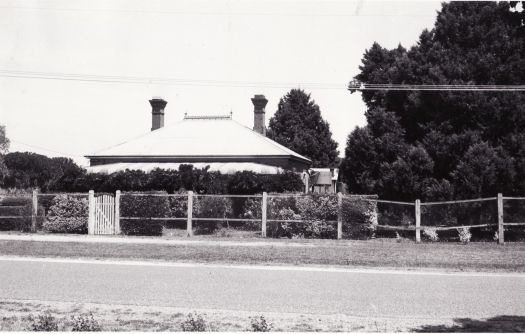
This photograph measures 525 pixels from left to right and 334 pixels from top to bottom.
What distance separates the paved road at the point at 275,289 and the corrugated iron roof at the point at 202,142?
56.8ft

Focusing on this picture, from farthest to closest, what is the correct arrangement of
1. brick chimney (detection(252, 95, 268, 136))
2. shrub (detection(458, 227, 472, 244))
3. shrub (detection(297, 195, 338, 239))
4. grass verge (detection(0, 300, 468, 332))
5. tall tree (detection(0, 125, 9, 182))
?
tall tree (detection(0, 125, 9, 182)) → brick chimney (detection(252, 95, 268, 136)) → shrub (detection(297, 195, 338, 239)) → shrub (detection(458, 227, 472, 244)) → grass verge (detection(0, 300, 468, 332))

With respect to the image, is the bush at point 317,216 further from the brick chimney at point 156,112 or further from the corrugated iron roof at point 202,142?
the brick chimney at point 156,112

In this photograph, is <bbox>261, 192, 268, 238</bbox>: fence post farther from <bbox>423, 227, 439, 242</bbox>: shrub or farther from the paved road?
the paved road

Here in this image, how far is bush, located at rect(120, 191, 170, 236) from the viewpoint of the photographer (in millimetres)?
19172

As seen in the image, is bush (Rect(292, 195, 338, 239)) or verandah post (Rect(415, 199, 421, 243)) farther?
bush (Rect(292, 195, 338, 239))

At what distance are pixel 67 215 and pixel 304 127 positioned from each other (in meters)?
42.5

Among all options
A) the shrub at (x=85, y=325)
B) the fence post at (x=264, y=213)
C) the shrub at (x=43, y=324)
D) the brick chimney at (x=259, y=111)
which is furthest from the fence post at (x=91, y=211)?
the brick chimney at (x=259, y=111)

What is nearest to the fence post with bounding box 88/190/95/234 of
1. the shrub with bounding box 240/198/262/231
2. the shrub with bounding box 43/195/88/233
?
the shrub with bounding box 43/195/88/233

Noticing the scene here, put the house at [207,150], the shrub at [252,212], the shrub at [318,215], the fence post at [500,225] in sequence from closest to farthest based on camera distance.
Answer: the fence post at [500,225]
the shrub at [318,215]
the shrub at [252,212]
the house at [207,150]

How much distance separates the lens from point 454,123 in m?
20.3

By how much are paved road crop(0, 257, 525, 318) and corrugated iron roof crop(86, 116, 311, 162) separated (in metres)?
17.3

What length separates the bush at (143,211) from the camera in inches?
755

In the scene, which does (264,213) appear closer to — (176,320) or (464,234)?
(464,234)

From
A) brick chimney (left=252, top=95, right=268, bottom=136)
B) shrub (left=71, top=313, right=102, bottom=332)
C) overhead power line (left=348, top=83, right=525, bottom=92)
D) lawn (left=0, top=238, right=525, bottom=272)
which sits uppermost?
brick chimney (left=252, top=95, right=268, bottom=136)
